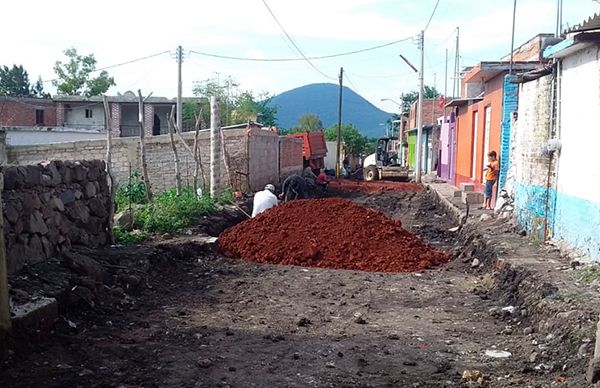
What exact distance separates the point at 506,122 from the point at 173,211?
8.58 meters

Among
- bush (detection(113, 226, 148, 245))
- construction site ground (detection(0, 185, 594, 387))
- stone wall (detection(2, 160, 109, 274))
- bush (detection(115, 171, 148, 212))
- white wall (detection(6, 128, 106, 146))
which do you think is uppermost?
white wall (detection(6, 128, 106, 146))

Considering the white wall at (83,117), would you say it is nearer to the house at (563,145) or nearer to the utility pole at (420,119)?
the utility pole at (420,119)

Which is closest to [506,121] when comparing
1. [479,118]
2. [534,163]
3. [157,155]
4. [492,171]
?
[492,171]

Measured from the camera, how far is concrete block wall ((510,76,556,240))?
1097cm

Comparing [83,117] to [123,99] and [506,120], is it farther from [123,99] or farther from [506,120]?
[506,120]

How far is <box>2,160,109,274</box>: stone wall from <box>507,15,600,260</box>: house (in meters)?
7.07

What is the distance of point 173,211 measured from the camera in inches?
528

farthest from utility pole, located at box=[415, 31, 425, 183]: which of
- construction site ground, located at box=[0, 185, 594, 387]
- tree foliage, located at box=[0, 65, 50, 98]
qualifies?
tree foliage, located at box=[0, 65, 50, 98]

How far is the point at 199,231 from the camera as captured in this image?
13.3 m

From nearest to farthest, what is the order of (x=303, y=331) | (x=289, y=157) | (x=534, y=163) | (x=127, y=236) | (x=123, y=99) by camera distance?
(x=303, y=331) → (x=127, y=236) → (x=534, y=163) → (x=289, y=157) → (x=123, y=99)

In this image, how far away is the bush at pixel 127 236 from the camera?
1077 cm

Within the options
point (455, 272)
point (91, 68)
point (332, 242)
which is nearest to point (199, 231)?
point (332, 242)

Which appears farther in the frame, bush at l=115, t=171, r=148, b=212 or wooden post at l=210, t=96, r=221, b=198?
wooden post at l=210, t=96, r=221, b=198

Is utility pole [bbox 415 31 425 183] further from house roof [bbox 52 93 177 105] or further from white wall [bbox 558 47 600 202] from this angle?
white wall [bbox 558 47 600 202]
